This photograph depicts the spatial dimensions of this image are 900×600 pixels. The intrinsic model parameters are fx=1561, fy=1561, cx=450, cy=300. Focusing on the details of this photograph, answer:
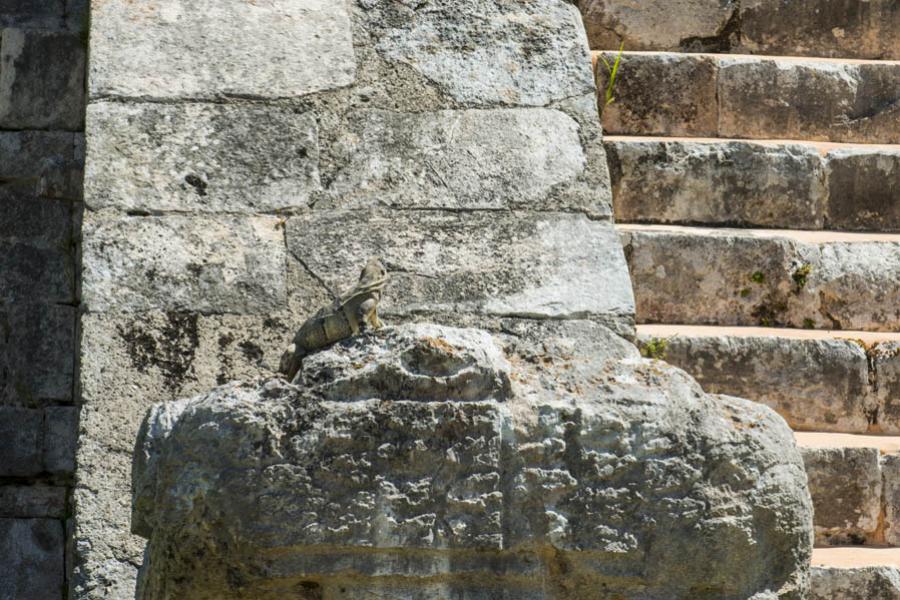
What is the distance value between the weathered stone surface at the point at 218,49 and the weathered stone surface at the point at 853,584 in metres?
1.69

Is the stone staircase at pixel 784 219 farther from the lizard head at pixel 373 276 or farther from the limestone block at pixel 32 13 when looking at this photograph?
the limestone block at pixel 32 13

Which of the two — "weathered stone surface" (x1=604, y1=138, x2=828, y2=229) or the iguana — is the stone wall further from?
"weathered stone surface" (x1=604, y1=138, x2=828, y2=229)

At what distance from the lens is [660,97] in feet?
17.5

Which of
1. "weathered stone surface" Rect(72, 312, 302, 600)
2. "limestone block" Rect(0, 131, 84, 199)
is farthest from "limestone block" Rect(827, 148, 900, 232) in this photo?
"limestone block" Rect(0, 131, 84, 199)

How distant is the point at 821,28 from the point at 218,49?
278cm

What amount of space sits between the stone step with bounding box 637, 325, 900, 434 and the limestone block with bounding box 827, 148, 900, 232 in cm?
66

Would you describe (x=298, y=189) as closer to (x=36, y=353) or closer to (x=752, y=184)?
(x=36, y=353)

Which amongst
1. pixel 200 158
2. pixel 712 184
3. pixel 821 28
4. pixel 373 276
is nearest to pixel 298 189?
pixel 200 158

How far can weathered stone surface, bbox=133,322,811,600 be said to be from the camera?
2.43 metres

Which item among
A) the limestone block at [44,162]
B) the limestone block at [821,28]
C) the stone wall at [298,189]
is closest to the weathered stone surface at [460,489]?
the stone wall at [298,189]

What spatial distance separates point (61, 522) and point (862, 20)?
11.0 ft

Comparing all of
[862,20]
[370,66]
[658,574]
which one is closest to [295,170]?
[370,66]

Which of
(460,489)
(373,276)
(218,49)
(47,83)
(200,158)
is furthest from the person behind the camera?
(47,83)

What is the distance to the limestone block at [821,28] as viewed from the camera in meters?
5.73
